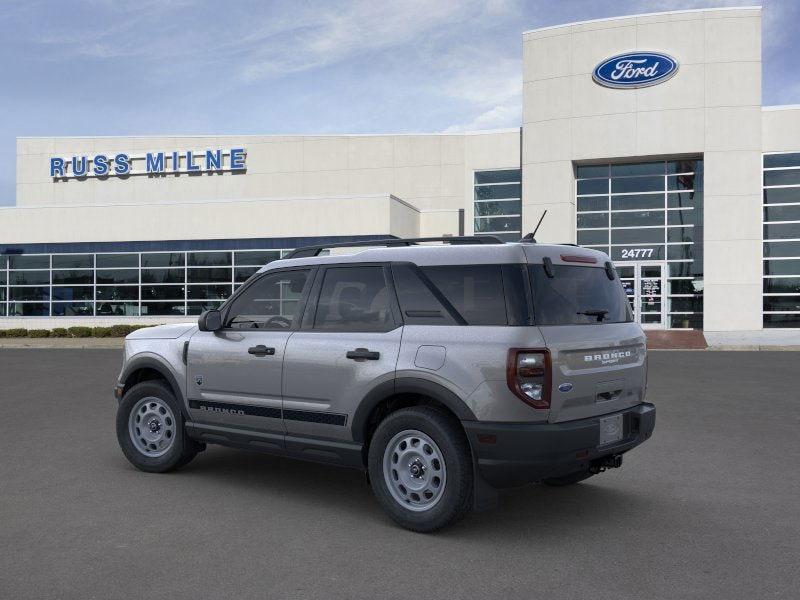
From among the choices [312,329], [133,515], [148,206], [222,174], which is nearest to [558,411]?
[312,329]

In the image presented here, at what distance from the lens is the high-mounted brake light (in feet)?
17.6

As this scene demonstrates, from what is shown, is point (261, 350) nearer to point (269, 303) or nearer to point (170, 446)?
point (269, 303)

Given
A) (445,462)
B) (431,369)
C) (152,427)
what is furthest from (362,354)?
(152,427)

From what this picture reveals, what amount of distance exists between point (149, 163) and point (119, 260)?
22.3 feet

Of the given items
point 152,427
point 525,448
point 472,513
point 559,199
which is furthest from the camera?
point 559,199

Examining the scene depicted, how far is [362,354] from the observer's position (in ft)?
18.1

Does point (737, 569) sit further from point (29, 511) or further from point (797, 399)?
point (797, 399)

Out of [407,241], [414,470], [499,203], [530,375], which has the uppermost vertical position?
[499,203]

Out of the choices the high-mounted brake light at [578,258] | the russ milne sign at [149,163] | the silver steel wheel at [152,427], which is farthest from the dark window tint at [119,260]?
the high-mounted brake light at [578,258]

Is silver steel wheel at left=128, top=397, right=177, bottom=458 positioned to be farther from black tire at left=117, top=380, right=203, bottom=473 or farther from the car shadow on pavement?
the car shadow on pavement

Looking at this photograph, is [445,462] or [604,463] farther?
[604,463]

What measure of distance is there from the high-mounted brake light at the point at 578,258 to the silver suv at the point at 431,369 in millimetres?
12

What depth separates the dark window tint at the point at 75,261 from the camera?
117 feet

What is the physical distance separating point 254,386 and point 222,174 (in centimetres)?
3481
